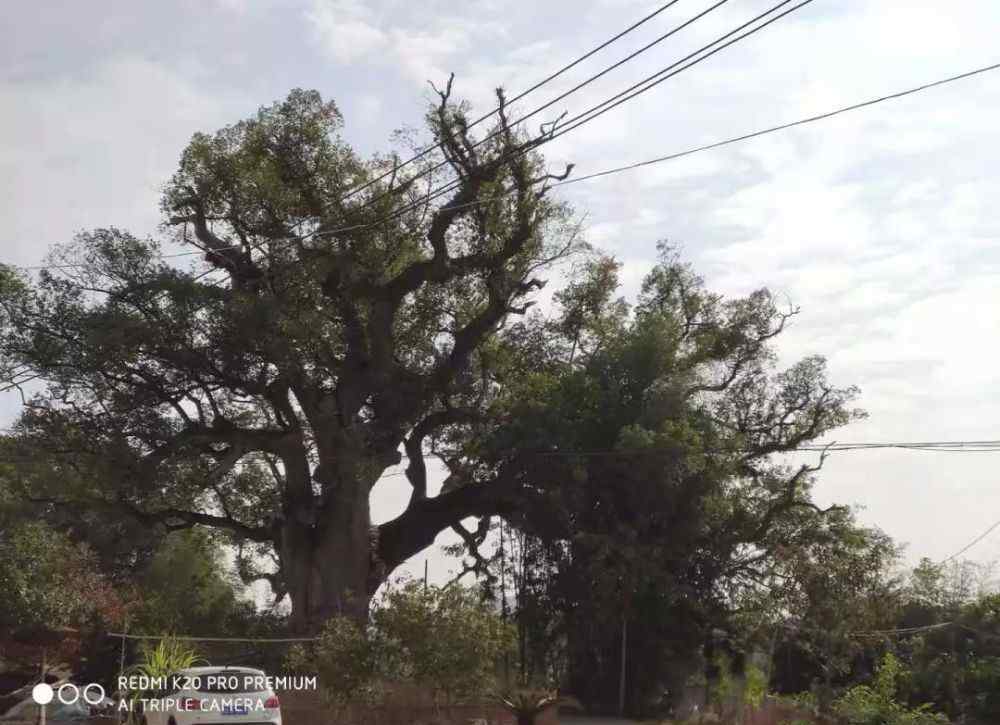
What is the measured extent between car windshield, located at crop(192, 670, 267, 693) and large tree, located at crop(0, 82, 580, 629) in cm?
952

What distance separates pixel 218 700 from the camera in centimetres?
1755

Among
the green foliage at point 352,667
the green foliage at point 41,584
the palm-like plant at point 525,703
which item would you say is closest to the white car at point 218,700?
the green foliage at point 352,667

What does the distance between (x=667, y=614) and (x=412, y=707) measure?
29.4 ft

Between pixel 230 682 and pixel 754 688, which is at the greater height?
pixel 230 682

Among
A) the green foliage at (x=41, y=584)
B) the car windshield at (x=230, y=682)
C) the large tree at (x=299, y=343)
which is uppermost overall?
the large tree at (x=299, y=343)

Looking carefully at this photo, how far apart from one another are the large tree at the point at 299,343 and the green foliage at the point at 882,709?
387 inches

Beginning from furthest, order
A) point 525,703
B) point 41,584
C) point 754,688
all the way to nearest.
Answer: point 754,688
point 41,584
point 525,703

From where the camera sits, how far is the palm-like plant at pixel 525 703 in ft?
73.3

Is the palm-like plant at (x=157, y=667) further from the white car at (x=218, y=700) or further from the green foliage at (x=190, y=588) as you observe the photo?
the green foliage at (x=190, y=588)

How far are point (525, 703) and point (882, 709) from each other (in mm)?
6830

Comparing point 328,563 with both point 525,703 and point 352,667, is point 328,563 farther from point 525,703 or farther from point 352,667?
point 352,667

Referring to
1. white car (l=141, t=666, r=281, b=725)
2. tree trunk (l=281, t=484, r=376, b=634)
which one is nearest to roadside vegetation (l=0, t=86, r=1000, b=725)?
tree trunk (l=281, t=484, r=376, b=634)

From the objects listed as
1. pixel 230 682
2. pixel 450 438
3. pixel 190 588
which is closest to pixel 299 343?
pixel 450 438

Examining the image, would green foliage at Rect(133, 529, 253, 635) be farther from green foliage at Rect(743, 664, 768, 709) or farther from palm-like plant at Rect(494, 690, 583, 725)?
green foliage at Rect(743, 664, 768, 709)
